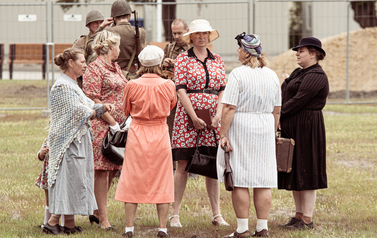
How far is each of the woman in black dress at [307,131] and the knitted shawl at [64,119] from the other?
2.00 meters

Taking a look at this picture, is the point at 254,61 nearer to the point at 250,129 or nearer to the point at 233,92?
the point at 233,92

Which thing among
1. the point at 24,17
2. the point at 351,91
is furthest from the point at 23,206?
the point at 351,91

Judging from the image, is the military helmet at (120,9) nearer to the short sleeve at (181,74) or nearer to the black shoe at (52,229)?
the short sleeve at (181,74)

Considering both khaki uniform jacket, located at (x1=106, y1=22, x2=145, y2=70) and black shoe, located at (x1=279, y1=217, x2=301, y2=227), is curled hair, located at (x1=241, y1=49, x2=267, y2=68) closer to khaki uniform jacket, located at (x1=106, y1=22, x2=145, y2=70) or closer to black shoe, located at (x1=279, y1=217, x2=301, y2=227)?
black shoe, located at (x1=279, y1=217, x2=301, y2=227)

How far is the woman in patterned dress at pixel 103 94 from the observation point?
5230 mm

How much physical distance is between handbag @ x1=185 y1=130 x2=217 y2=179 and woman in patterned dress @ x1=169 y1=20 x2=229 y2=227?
0.54 ft

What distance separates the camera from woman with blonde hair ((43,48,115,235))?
15.9 ft

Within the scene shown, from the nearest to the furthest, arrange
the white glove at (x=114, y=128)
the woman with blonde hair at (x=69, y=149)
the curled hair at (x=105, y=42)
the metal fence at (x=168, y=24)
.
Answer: the woman with blonde hair at (x=69, y=149) → the white glove at (x=114, y=128) → the curled hair at (x=105, y=42) → the metal fence at (x=168, y=24)

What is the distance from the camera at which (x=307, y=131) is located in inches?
211

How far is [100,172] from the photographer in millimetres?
5406

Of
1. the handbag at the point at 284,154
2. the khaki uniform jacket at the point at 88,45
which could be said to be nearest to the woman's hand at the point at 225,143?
the handbag at the point at 284,154

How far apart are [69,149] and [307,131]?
229cm

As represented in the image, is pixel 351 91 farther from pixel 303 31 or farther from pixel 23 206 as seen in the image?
pixel 23 206

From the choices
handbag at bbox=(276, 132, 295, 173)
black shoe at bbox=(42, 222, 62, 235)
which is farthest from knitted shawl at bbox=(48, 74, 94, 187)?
handbag at bbox=(276, 132, 295, 173)
